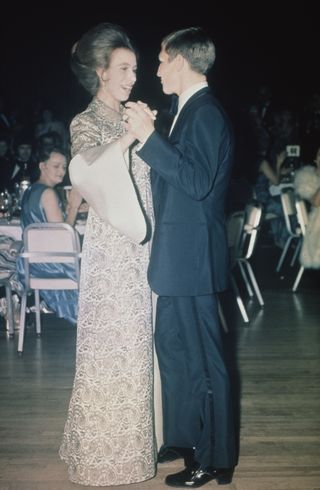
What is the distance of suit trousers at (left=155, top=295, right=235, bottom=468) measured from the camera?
8.12ft

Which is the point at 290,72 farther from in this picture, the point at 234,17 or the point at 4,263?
the point at 4,263

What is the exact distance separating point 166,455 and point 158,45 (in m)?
9.35

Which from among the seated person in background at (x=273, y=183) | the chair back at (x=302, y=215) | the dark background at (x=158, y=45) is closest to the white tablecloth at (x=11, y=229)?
the chair back at (x=302, y=215)

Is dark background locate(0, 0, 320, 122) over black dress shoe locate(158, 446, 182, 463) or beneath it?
over

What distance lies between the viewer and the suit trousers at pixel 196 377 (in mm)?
2475

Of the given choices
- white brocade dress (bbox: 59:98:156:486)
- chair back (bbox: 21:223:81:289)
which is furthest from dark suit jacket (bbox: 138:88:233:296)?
chair back (bbox: 21:223:81:289)

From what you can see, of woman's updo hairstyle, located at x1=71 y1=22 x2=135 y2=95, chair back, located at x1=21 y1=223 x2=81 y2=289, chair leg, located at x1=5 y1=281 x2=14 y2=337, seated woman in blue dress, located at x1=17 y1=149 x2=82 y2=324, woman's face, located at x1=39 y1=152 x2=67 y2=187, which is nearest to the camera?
woman's updo hairstyle, located at x1=71 y1=22 x2=135 y2=95

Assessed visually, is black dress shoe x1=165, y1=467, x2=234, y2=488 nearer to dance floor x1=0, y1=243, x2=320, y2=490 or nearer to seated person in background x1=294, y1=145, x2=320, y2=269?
dance floor x1=0, y1=243, x2=320, y2=490

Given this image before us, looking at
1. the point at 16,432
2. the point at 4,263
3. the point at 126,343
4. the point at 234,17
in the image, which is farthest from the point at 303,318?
the point at 234,17

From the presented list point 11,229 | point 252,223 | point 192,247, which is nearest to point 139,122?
point 192,247

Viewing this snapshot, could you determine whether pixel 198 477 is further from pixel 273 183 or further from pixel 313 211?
pixel 273 183

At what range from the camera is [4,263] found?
5027 millimetres

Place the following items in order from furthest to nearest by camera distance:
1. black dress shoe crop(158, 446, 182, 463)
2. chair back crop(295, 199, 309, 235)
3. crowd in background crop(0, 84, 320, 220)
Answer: crowd in background crop(0, 84, 320, 220)
chair back crop(295, 199, 309, 235)
black dress shoe crop(158, 446, 182, 463)

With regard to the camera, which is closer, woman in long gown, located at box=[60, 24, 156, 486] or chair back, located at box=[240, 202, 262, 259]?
woman in long gown, located at box=[60, 24, 156, 486]
